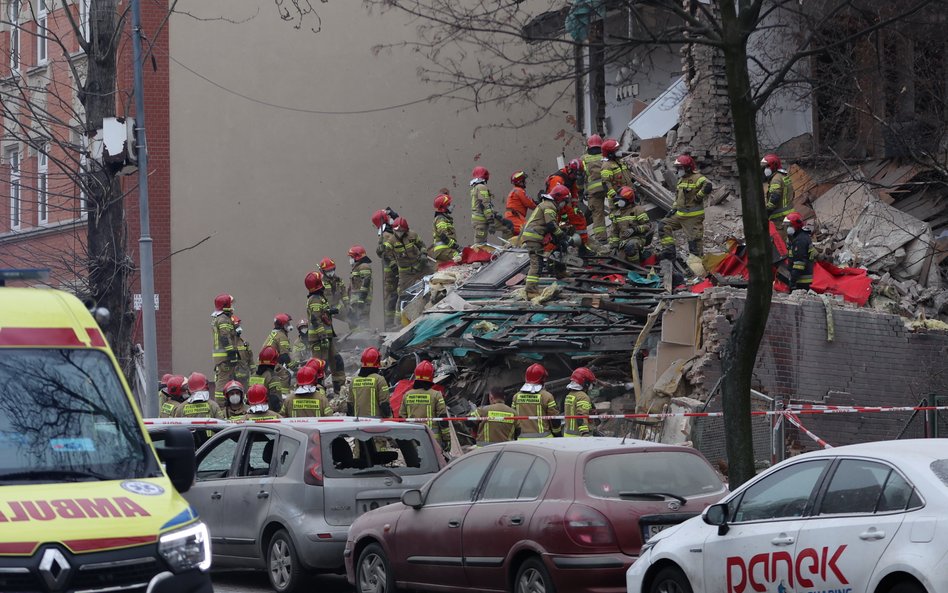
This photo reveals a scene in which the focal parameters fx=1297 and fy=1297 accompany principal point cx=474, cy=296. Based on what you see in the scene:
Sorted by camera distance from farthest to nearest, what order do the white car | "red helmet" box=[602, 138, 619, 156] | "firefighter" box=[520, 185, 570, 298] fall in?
"red helmet" box=[602, 138, 619, 156]
"firefighter" box=[520, 185, 570, 298]
the white car

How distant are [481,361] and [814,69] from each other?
8.67 metres

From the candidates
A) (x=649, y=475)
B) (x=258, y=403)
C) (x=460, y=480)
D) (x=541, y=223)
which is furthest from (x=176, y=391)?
(x=649, y=475)

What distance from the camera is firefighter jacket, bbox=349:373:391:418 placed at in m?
16.0

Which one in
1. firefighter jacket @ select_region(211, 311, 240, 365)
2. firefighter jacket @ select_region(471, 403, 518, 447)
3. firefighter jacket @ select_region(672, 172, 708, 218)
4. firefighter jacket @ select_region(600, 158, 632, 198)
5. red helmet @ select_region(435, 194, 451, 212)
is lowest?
firefighter jacket @ select_region(471, 403, 518, 447)

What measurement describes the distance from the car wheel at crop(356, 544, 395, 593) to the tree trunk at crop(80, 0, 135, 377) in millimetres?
7495

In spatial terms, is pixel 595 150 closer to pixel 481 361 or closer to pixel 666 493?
pixel 481 361

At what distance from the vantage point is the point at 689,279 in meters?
20.3

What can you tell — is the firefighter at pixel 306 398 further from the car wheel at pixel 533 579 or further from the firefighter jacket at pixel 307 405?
the car wheel at pixel 533 579

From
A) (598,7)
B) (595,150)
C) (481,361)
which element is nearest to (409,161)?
(595,150)

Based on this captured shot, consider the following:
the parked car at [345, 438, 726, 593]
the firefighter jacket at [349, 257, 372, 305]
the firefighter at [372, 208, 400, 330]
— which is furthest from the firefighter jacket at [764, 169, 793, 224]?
the parked car at [345, 438, 726, 593]

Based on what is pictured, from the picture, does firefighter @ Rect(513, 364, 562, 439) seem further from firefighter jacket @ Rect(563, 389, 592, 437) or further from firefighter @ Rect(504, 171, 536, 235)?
firefighter @ Rect(504, 171, 536, 235)

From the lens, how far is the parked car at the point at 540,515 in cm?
876

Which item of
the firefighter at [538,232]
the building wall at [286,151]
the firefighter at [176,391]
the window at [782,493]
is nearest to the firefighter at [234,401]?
the firefighter at [176,391]

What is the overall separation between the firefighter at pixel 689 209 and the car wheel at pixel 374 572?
11.5 m
